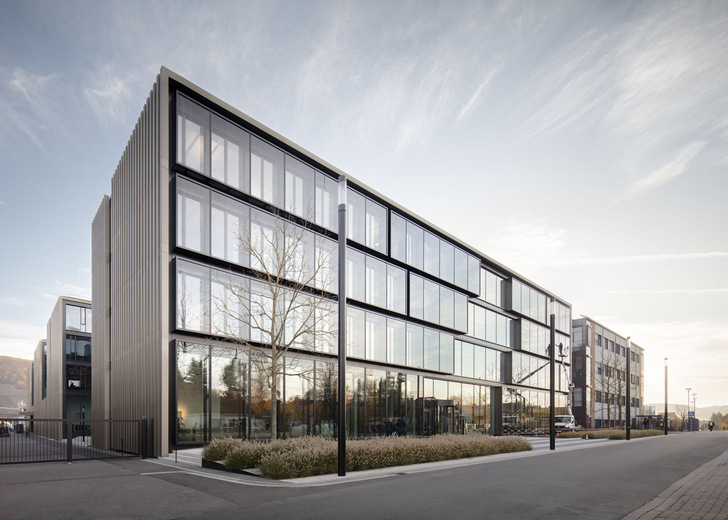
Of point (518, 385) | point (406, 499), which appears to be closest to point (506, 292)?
point (518, 385)

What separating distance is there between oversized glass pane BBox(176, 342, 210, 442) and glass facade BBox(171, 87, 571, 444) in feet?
0.15

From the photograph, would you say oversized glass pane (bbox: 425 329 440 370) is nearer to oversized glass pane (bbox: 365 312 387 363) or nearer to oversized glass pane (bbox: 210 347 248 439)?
oversized glass pane (bbox: 365 312 387 363)

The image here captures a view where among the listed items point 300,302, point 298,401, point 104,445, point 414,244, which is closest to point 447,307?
point 414,244

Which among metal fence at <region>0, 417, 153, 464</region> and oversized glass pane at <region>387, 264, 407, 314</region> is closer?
metal fence at <region>0, 417, 153, 464</region>

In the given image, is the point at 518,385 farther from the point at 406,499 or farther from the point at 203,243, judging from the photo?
the point at 406,499

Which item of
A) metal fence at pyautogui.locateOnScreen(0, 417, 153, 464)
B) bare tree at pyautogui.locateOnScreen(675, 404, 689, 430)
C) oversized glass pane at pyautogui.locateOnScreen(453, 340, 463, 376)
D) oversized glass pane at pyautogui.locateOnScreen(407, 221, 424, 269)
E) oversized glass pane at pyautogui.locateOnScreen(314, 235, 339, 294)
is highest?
oversized glass pane at pyautogui.locateOnScreen(407, 221, 424, 269)

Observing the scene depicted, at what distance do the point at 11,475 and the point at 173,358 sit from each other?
24.6 ft

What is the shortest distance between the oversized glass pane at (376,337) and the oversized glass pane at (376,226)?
4.41m

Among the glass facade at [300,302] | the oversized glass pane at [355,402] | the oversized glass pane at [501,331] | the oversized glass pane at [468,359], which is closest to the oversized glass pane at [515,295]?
the oversized glass pane at [501,331]

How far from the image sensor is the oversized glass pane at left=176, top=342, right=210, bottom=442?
22297 millimetres

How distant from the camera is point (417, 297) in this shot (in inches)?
1553

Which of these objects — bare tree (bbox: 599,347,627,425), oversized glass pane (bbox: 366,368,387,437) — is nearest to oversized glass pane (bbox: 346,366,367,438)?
oversized glass pane (bbox: 366,368,387,437)

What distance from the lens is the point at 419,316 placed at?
39.2 metres

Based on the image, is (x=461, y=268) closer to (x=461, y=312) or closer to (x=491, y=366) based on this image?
(x=461, y=312)
